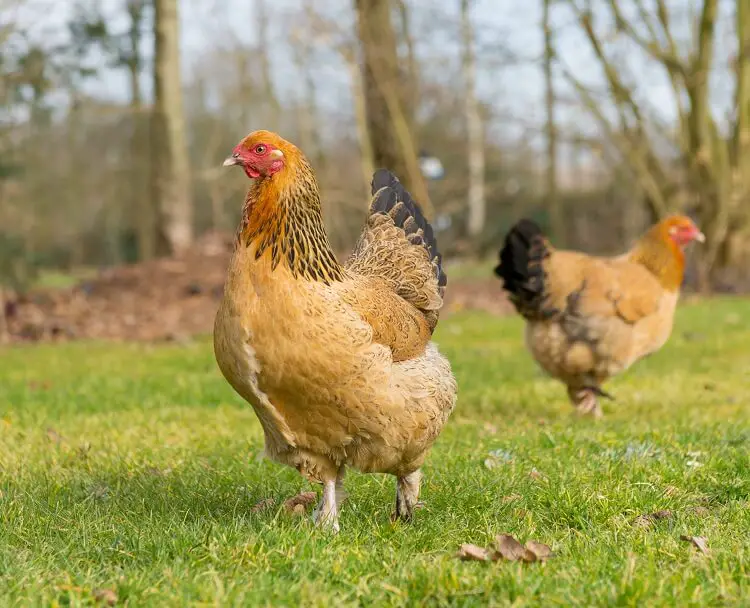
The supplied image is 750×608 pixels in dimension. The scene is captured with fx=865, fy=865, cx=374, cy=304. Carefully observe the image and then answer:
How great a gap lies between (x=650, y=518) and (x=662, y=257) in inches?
159

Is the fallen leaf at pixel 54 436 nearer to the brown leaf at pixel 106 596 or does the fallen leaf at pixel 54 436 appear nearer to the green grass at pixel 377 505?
the green grass at pixel 377 505

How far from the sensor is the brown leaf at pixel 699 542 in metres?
3.26

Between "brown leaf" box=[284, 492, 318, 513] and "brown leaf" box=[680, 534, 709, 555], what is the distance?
1.77m

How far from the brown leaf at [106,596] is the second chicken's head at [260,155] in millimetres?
1727

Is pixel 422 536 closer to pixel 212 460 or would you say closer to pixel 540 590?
pixel 540 590

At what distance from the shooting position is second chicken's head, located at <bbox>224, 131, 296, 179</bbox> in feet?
11.9

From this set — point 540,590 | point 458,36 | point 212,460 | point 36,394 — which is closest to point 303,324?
point 540,590

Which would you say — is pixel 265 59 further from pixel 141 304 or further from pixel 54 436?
pixel 54 436

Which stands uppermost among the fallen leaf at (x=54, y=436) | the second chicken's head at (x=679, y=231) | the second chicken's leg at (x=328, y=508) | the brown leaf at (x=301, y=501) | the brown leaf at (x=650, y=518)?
the second chicken's head at (x=679, y=231)

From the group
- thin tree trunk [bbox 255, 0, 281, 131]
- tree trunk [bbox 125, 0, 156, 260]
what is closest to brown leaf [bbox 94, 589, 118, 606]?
tree trunk [bbox 125, 0, 156, 260]

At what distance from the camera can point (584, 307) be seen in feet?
22.6

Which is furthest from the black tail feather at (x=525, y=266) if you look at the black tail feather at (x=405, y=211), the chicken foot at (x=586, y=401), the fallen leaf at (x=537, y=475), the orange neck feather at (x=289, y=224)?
the orange neck feather at (x=289, y=224)

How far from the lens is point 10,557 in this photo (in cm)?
327

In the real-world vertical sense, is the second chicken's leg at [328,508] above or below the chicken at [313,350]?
below
